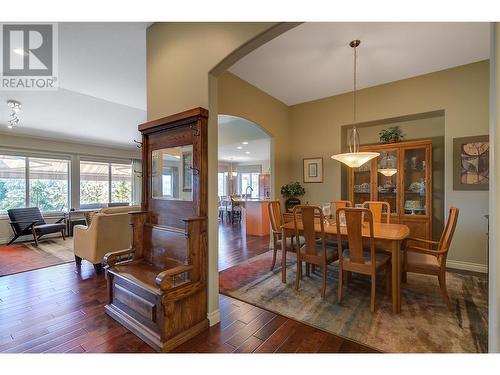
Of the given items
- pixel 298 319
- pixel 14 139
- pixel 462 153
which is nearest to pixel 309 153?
pixel 462 153

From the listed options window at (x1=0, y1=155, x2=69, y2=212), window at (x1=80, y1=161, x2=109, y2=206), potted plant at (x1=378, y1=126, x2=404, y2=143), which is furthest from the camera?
window at (x1=80, y1=161, x2=109, y2=206)

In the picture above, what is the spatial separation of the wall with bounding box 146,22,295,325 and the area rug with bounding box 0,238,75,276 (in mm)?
3468

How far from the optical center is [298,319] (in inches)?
Answer: 84.4

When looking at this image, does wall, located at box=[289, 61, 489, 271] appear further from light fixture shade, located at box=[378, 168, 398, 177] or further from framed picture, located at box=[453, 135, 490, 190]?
light fixture shade, located at box=[378, 168, 398, 177]

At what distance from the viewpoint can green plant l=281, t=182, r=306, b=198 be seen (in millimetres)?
4816

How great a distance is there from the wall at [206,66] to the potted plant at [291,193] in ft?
9.62

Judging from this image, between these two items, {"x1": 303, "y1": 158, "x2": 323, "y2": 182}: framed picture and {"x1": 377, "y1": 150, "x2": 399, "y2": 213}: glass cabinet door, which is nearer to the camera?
{"x1": 377, "y1": 150, "x2": 399, "y2": 213}: glass cabinet door

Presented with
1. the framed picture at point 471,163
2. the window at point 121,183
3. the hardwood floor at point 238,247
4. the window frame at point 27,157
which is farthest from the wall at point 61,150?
the framed picture at point 471,163

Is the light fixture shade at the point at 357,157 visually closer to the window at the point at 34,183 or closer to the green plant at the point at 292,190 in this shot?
the green plant at the point at 292,190

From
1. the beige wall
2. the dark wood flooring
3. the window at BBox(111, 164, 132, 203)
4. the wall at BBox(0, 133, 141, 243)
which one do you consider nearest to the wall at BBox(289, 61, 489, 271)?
the beige wall

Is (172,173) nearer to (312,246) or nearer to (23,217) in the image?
(312,246)

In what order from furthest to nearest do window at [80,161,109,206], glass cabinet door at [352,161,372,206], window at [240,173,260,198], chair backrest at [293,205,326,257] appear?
window at [240,173,260,198] → window at [80,161,109,206] → glass cabinet door at [352,161,372,206] → chair backrest at [293,205,326,257]

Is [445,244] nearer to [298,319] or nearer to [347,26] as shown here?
[298,319]

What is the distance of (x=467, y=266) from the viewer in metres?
3.39
